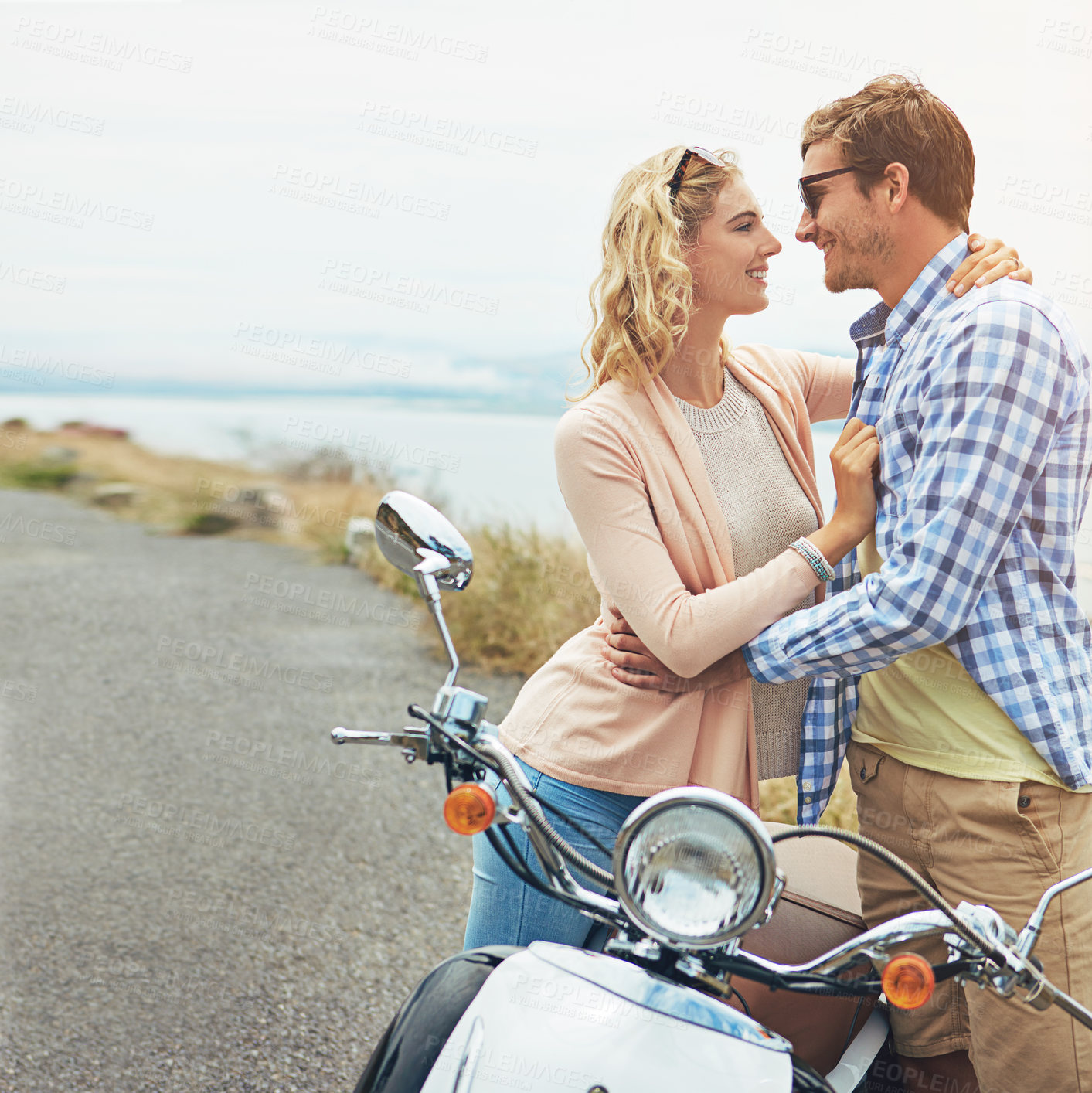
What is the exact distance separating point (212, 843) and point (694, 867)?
3.84 metres

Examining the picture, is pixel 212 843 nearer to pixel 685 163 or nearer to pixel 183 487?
pixel 685 163

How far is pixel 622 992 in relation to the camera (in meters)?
1.27

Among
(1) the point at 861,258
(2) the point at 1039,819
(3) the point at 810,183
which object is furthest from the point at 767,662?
(3) the point at 810,183

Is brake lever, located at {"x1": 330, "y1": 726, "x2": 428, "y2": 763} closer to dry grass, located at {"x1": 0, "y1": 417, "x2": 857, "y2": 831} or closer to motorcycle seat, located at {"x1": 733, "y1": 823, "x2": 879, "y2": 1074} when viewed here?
motorcycle seat, located at {"x1": 733, "y1": 823, "x2": 879, "y2": 1074}

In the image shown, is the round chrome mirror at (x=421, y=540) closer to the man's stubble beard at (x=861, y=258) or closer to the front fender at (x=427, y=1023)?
the front fender at (x=427, y=1023)

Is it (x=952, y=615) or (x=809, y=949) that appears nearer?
(x=952, y=615)

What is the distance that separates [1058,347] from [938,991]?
101 cm

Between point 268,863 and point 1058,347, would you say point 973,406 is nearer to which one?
point 1058,347

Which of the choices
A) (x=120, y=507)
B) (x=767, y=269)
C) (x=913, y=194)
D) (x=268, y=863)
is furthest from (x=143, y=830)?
(x=120, y=507)

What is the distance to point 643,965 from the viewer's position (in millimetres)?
1305

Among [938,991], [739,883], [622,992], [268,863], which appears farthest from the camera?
[268,863]

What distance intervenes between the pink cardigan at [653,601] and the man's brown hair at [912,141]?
52 centimetres

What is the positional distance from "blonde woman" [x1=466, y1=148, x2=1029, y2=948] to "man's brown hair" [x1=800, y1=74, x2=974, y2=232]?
0.13m

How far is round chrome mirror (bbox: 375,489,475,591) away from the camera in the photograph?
149cm
